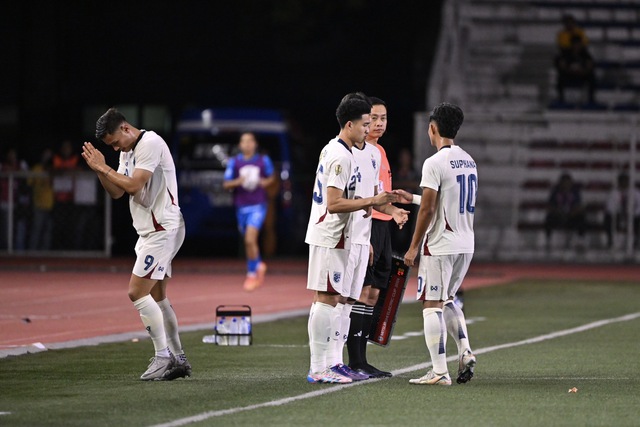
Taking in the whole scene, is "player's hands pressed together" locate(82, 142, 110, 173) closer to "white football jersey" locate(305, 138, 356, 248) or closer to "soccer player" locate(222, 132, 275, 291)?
"white football jersey" locate(305, 138, 356, 248)

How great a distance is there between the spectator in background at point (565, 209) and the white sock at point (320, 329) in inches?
745

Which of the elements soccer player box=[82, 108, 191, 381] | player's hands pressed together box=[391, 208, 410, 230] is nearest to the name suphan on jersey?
player's hands pressed together box=[391, 208, 410, 230]

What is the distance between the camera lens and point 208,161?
100 ft

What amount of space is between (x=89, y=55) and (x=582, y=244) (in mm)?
15813

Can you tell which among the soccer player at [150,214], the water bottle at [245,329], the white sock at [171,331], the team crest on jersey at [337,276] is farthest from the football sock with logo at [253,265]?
the team crest on jersey at [337,276]

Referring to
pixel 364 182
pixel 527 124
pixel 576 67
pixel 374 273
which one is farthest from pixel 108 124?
pixel 576 67

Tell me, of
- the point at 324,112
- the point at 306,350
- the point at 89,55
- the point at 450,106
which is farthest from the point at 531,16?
the point at 450,106

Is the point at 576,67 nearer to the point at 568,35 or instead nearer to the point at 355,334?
the point at 568,35

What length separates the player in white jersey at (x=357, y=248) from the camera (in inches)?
446

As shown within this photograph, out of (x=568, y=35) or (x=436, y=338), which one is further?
(x=568, y=35)

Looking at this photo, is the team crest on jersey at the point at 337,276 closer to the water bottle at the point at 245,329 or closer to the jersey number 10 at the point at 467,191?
the jersey number 10 at the point at 467,191

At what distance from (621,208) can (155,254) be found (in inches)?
769

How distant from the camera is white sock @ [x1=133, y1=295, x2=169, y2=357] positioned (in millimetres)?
11617

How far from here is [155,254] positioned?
11.5 meters
